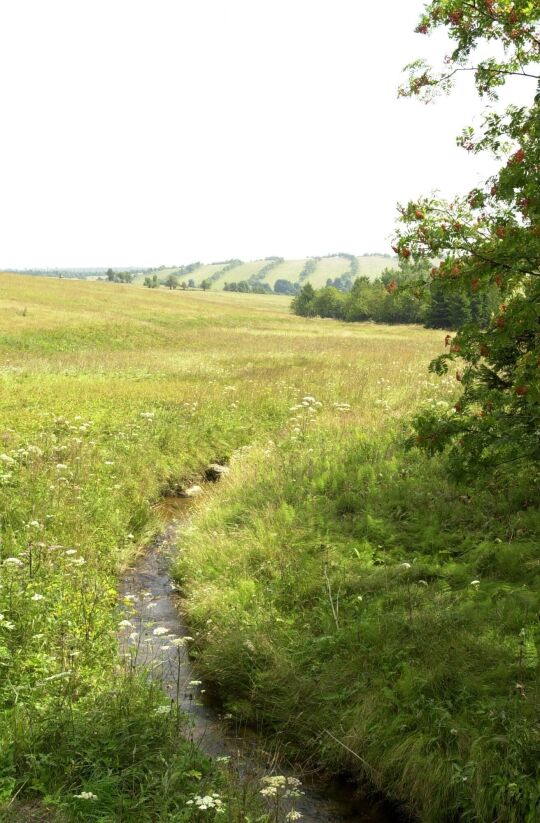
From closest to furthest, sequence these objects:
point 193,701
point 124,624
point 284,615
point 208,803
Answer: point 208,803
point 193,701
point 124,624
point 284,615

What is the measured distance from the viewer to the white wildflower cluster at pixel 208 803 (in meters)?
3.73

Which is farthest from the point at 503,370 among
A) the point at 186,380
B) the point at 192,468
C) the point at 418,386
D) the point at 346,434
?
the point at 186,380

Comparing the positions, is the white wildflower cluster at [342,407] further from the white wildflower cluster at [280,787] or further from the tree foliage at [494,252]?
the white wildflower cluster at [280,787]

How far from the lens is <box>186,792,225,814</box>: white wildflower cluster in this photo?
373cm

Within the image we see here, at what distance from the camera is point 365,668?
5.71m

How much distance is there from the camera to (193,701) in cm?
593

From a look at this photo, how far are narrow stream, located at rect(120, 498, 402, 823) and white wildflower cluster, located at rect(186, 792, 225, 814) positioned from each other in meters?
0.62

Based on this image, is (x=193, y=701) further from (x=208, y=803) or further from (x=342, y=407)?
(x=342, y=407)

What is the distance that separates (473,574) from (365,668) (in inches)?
76.5

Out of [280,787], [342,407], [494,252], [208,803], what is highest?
[494,252]

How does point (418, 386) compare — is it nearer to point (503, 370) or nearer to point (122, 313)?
point (503, 370)

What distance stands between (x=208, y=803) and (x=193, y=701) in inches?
88.3

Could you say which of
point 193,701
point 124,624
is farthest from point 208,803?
point 124,624

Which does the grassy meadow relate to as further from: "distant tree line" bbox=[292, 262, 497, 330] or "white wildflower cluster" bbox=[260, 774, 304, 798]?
"distant tree line" bbox=[292, 262, 497, 330]
